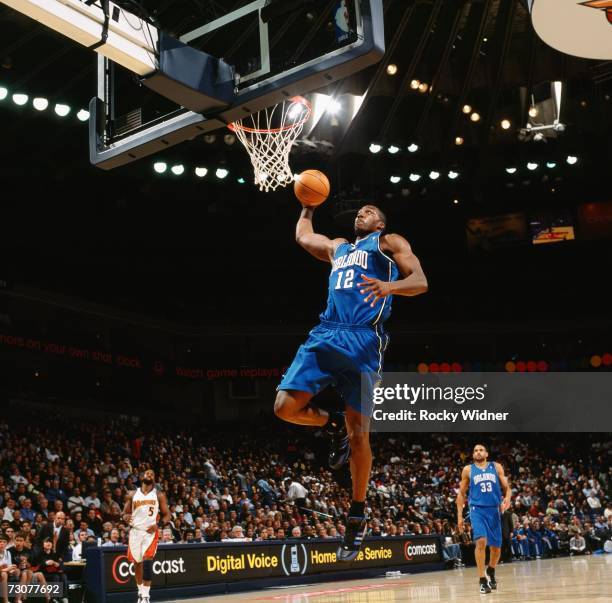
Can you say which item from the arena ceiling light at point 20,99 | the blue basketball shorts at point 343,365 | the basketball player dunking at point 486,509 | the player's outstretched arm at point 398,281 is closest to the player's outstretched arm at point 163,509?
the basketball player dunking at point 486,509

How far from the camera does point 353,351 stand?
5645 mm

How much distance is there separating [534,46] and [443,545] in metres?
11.6

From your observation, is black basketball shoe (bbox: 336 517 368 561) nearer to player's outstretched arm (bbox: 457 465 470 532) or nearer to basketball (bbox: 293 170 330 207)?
basketball (bbox: 293 170 330 207)

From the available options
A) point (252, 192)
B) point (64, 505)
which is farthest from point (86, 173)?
point (64, 505)

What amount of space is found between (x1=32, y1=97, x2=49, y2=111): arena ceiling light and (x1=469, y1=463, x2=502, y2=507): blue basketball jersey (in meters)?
11.7

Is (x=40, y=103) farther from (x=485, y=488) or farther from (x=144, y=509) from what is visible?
(x=485, y=488)

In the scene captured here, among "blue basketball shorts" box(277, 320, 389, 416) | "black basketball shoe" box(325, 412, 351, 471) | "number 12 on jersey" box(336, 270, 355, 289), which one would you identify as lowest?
"black basketball shoe" box(325, 412, 351, 471)

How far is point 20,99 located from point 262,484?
1084 centimetres

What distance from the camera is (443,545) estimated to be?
19953mm

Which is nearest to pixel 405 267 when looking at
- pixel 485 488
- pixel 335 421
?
pixel 335 421

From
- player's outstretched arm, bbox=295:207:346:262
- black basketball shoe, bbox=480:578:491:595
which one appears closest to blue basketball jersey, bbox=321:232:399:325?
player's outstretched arm, bbox=295:207:346:262

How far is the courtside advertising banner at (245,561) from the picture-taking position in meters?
12.0

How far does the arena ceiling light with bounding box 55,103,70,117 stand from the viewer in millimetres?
17578

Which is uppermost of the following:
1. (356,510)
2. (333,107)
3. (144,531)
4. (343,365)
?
(333,107)
